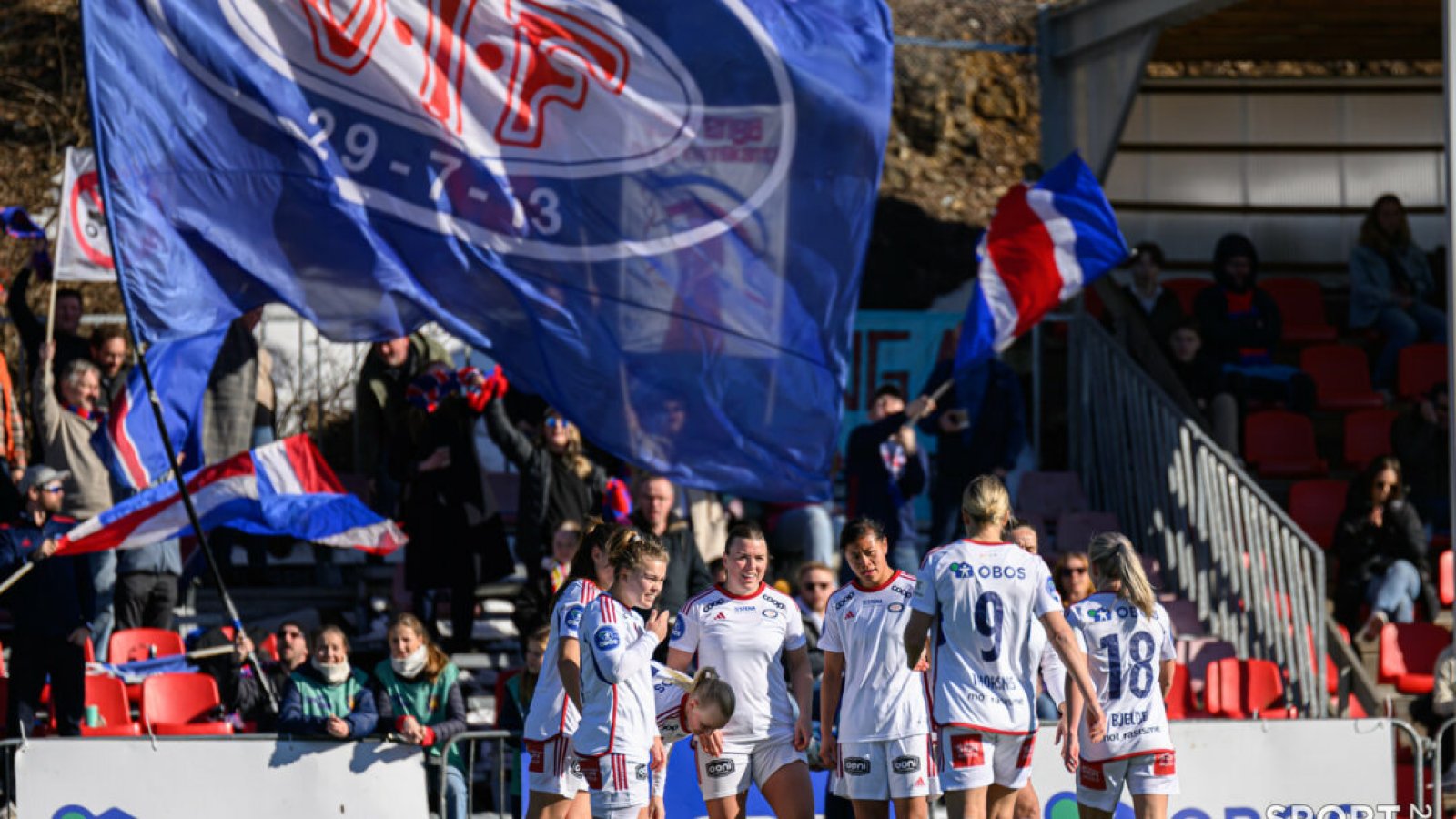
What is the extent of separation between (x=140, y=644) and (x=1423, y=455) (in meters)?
8.89

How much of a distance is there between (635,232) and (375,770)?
9.73 feet

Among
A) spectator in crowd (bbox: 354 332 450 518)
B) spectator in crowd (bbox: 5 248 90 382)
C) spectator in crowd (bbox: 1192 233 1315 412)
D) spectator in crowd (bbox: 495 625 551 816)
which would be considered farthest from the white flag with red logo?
spectator in crowd (bbox: 1192 233 1315 412)

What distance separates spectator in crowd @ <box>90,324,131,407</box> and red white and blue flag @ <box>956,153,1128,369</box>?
5.32 m

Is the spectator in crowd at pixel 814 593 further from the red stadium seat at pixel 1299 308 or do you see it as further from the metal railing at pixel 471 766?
the red stadium seat at pixel 1299 308

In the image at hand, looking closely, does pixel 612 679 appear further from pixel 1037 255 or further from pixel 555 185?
pixel 1037 255

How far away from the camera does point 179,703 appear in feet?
41.1

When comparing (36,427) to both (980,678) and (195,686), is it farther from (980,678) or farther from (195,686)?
(980,678)

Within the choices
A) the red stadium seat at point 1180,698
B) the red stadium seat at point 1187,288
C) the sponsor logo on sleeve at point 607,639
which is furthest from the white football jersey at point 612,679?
the red stadium seat at point 1187,288

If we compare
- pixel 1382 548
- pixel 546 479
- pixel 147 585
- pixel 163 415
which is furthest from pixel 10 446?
pixel 1382 548

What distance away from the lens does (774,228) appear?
11.1 m

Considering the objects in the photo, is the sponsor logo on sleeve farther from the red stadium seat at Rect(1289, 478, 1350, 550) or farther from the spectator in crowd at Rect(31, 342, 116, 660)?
the red stadium seat at Rect(1289, 478, 1350, 550)

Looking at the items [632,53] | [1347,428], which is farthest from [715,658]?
[1347,428]

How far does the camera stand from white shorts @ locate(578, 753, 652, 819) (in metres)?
9.28

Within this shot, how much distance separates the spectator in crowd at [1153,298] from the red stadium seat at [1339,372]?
58.5 inches
